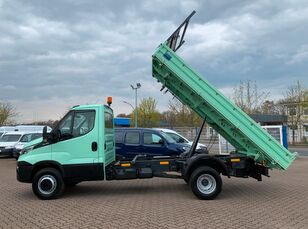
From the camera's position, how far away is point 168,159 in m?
9.83

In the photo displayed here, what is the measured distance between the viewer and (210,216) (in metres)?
7.33

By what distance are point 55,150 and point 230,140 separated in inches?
178

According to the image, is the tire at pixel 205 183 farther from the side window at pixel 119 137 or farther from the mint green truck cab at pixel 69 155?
the side window at pixel 119 137

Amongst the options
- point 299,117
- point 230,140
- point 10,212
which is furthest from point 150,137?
point 299,117

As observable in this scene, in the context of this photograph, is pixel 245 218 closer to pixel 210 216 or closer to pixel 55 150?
pixel 210 216

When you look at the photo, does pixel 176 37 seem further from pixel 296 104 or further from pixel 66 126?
pixel 296 104

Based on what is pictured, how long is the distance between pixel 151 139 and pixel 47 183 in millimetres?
5923

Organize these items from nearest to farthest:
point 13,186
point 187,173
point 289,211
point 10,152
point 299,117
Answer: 1. point 289,211
2. point 187,173
3. point 13,186
4. point 10,152
5. point 299,117

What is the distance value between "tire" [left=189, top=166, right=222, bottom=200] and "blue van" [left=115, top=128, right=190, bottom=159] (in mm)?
5007

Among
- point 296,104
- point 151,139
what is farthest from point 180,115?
point 151,139

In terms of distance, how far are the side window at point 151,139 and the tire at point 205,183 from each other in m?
5.46

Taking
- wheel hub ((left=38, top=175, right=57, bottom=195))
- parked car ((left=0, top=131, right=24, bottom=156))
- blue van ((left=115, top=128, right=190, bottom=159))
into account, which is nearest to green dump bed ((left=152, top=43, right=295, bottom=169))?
wheel hub ((left=38, top=175, right=57, bottom=195))

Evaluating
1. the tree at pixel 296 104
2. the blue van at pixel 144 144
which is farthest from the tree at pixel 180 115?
the blue van at pixel 144 144

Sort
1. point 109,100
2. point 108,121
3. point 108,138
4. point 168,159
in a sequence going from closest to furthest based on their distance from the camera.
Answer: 1. point 168,159
2. point 108,138
3. point 108,121
4. point 109,100
